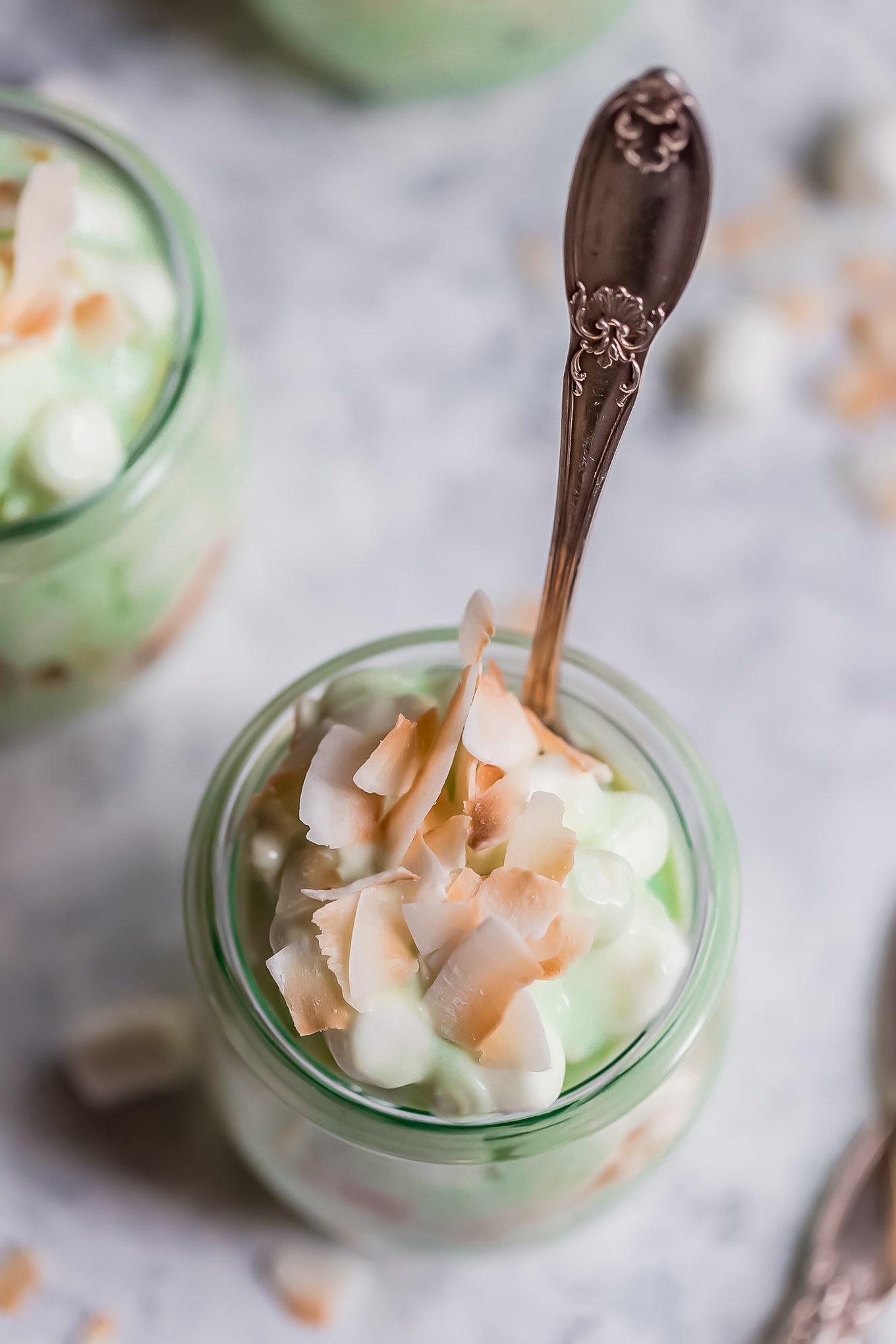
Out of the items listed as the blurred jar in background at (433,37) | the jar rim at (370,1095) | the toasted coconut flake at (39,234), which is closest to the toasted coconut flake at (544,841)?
the jar rim at (370,1095)

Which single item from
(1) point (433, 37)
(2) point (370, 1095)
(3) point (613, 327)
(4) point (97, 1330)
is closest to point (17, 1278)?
(4) point (97, 1330)

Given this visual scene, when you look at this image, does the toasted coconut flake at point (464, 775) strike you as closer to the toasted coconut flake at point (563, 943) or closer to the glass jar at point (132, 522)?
the toasted coconut flake at point (563, 943)

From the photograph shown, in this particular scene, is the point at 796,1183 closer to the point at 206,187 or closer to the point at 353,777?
the point at 353,777

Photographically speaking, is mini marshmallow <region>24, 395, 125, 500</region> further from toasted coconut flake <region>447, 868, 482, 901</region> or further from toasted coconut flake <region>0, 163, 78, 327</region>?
toasted coconut flake <region>447, 868, 482, 901</region>

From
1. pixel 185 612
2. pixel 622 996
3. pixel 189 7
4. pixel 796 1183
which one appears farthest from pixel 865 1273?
pixel 189 7

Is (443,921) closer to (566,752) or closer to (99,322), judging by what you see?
(566,752)
